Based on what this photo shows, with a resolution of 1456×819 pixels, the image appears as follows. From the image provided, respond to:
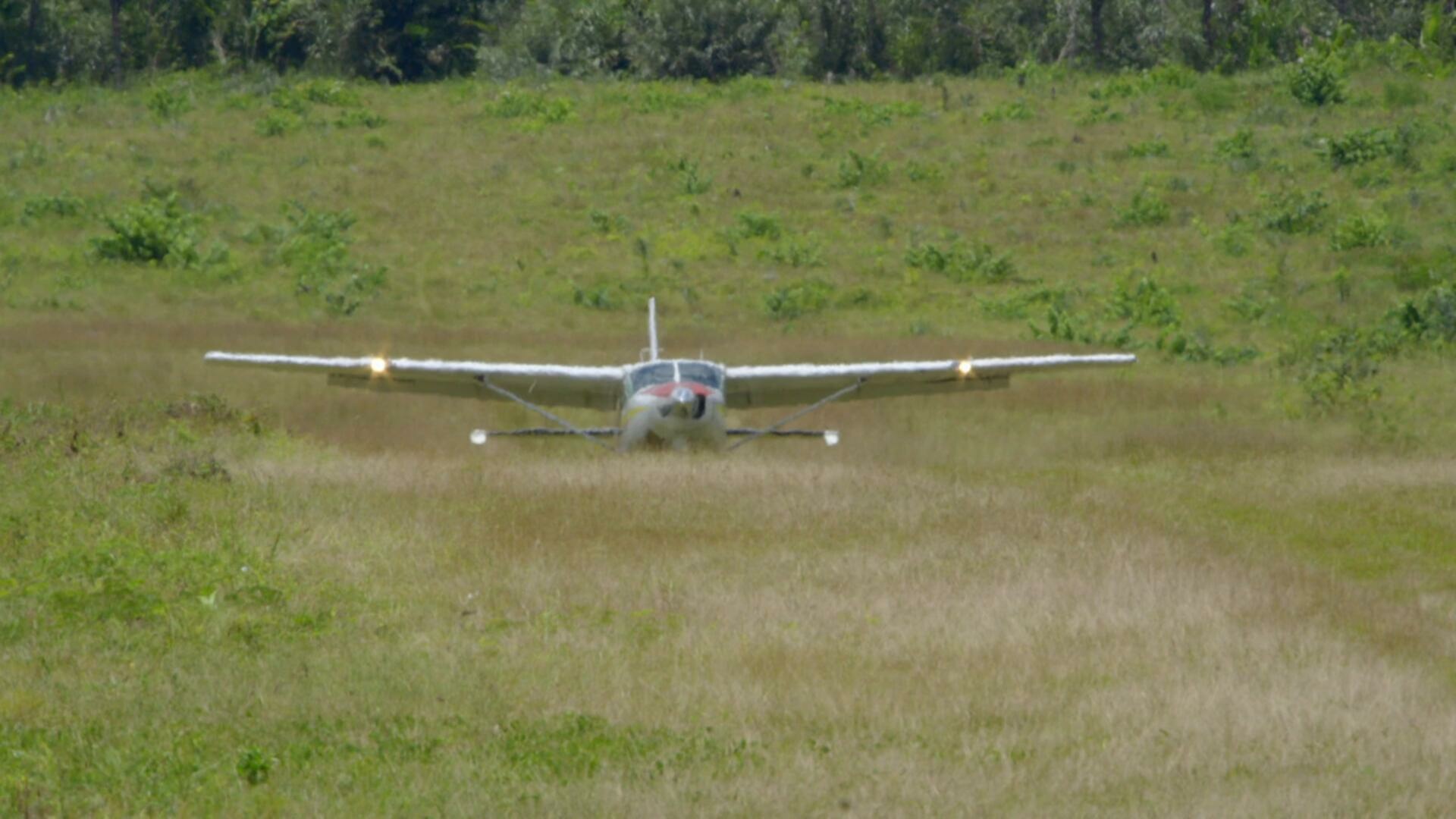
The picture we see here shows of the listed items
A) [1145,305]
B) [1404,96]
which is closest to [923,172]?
[1145,305]

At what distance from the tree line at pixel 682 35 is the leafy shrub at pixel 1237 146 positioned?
38.0 feet

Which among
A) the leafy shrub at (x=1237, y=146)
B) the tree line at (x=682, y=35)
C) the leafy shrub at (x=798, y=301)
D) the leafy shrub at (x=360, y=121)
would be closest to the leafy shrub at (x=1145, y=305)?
the leafy shrub at (x=798, y=301)

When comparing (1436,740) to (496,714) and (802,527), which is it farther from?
(802,527)

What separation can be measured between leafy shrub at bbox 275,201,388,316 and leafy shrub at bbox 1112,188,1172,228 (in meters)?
17.5

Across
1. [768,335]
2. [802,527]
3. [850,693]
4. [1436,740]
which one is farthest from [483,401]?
[1436,740]

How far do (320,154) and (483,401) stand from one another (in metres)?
23.3

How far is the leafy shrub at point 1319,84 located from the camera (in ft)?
179

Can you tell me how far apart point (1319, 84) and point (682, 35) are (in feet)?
66.9

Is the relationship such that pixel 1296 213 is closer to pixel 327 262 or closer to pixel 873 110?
pixel 873 110

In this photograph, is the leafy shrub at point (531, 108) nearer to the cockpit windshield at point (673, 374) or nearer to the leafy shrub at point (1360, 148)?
the leafy shrub at point (1360, 148)

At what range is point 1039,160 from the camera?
165 ft

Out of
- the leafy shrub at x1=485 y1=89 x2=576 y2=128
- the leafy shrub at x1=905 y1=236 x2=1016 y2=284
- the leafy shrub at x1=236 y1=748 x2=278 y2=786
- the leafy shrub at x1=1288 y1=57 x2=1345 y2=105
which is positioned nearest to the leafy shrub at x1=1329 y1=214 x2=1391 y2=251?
the leafy shrub at x1=905 y1=236 x2=1016 y2=284

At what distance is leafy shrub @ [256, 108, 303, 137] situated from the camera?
175 ft

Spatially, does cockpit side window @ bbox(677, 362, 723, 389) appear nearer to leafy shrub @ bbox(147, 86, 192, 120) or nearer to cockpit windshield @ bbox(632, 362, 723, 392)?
cockpit windshield @ bbox(632, 362, 723, 392)
